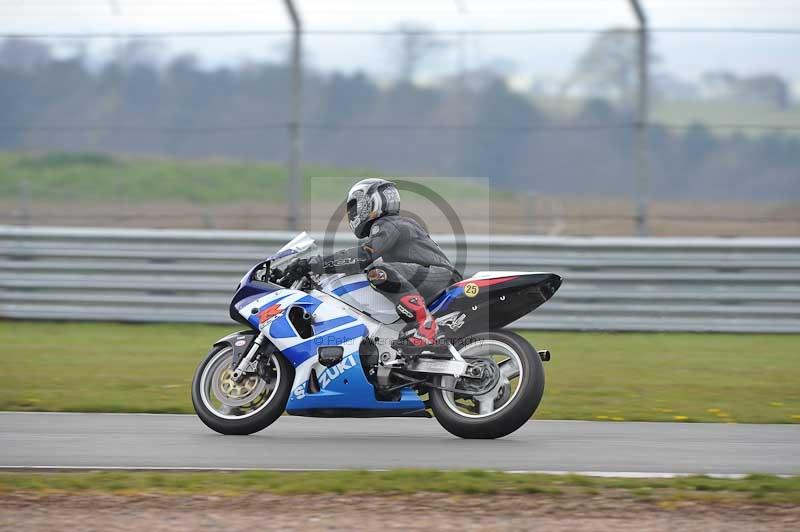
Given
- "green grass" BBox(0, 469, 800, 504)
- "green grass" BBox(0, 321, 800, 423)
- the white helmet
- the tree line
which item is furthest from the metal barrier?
"green grass" BBox(0, 469, 800, 504)

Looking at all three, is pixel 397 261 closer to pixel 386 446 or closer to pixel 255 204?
pixel 386 446

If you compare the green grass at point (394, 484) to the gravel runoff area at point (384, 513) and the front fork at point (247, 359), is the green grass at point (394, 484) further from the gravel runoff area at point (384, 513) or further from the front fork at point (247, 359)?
the front fork at point (247, 359)

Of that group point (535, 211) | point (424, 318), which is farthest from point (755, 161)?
point (424, 318)

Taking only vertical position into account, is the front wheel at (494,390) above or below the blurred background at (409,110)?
below

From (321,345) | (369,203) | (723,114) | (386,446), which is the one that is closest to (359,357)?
(321,345)

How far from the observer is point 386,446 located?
7.60 metres

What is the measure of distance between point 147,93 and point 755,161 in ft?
22.7

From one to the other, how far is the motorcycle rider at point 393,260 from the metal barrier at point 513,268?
549cm

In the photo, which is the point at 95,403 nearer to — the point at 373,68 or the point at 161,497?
the point at 161,497

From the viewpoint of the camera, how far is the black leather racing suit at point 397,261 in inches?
306

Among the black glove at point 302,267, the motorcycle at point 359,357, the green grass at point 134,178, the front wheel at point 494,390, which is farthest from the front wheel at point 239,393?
the green grass at point 134,178

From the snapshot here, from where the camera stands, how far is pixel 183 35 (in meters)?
14.7

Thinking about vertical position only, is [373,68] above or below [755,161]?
above

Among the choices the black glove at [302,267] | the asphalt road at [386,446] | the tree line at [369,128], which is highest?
the tree line at [369,128]
